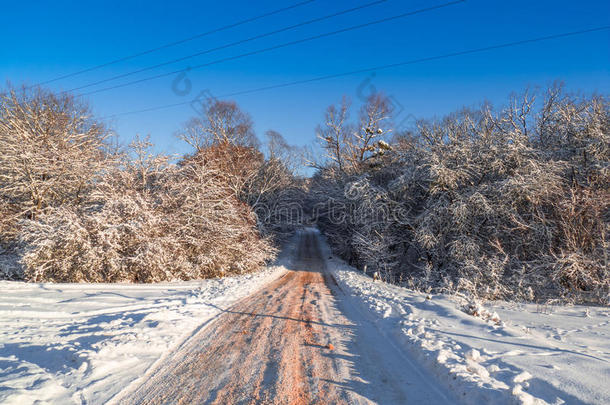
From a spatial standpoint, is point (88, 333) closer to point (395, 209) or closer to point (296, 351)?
point (296, 351)

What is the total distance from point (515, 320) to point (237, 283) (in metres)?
9.10

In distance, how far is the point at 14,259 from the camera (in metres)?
13.3

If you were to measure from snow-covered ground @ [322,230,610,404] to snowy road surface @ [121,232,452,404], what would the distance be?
0.42 meters

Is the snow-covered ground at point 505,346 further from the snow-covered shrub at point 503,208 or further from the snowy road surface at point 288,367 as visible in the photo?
the snow-covered shrub at point 503,208

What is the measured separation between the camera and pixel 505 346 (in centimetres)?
463

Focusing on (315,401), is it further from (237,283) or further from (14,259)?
(14,259)

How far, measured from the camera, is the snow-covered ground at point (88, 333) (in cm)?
346

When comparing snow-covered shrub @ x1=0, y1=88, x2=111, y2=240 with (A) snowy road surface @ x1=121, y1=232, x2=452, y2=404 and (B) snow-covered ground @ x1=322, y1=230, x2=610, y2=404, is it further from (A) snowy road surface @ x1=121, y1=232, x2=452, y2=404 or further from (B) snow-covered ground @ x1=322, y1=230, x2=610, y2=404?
(B) snow-covered ground @ x1=322, y1=230, x2=610, y2=404

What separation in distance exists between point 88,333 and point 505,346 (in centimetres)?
783

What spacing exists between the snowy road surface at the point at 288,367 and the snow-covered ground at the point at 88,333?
19.7 inches

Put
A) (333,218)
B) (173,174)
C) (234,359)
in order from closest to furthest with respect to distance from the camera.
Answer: (234,359) < (173,174) < (333,218)

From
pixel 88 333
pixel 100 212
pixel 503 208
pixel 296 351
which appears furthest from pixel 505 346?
pixel 100 212

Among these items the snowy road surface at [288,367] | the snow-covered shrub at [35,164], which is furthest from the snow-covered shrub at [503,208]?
the snow-covered shrub at [35,164]

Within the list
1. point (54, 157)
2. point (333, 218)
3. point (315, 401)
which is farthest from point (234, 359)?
point (333, 218)
